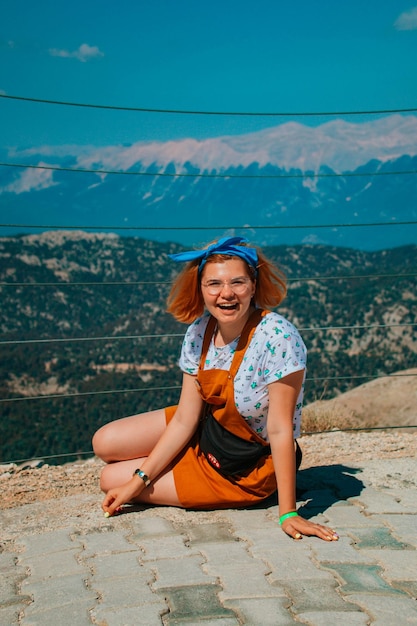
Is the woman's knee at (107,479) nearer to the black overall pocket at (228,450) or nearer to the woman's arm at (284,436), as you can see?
the black overall pocket at (228,450)

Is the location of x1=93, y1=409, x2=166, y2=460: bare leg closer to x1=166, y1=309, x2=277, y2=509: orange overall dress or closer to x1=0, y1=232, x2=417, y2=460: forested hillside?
x1=166, y1=309, x2=277, y2=509: orange overall dress

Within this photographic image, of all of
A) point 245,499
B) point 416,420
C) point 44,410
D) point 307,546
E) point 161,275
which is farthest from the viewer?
point 161,275

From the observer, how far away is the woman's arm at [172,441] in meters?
2.79

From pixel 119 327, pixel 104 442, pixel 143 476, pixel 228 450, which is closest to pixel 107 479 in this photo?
pixel 104 442

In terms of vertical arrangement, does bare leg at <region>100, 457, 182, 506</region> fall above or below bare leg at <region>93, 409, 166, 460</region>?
below

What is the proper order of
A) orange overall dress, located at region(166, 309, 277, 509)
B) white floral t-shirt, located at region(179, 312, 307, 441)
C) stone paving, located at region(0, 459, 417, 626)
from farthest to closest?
1. orange overall dress, located at region(166, 309, 277, 509)
2. white floral t-shirt, located at region(179, 312, 307, 441)
3. stone paving, located at region(0, 459, 417, 626)

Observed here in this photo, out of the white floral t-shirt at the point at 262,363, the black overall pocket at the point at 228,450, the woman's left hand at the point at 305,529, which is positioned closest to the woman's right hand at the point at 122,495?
the black overall pocket at the point at 228,450

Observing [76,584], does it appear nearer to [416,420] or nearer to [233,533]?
[233,533]

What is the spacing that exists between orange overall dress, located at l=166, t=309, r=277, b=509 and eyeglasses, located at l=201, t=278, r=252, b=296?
0.12 meters

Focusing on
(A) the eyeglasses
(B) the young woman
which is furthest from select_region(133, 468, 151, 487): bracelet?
(A) the eyeglasses

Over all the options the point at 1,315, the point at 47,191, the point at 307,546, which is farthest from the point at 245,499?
the point at 47,191

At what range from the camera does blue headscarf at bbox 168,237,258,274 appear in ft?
8.80

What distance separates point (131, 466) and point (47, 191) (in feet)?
344

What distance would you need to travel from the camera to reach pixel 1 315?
131ft
